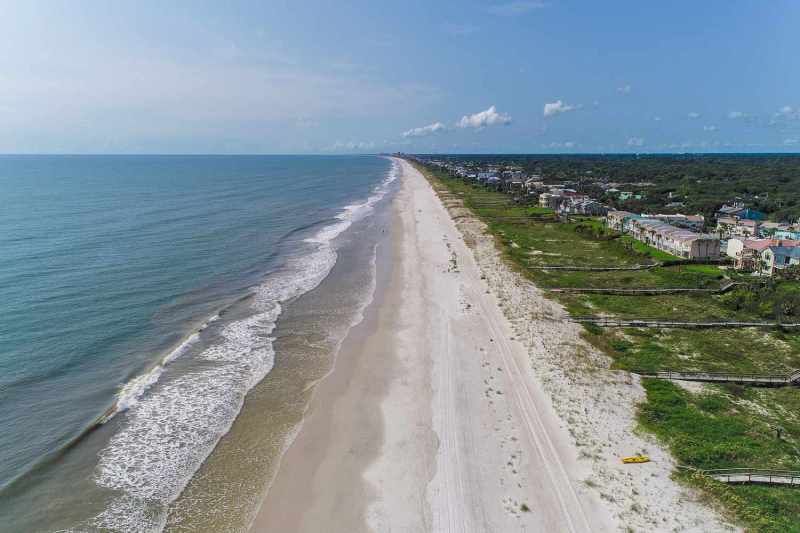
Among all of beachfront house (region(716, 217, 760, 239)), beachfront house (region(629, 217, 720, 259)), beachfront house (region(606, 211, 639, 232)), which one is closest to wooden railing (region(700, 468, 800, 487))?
beachfront house (region(629, 217, 720, 259))

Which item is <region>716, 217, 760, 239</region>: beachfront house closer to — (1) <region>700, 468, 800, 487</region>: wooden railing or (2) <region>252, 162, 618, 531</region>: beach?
(2) <region>252, 162, 618, 531</region>: beach

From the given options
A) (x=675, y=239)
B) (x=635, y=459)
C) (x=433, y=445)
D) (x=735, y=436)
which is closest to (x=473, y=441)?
(x=433, y=445)

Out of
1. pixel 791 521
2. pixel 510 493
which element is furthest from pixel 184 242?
pixel 791 521

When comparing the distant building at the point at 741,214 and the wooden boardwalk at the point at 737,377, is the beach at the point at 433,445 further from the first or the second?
the distant building at the point at 741,214

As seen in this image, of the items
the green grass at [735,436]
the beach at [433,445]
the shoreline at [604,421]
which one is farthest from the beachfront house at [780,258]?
the beach at [433,445]

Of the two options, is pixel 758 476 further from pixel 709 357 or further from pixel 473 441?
pixel 709 357
